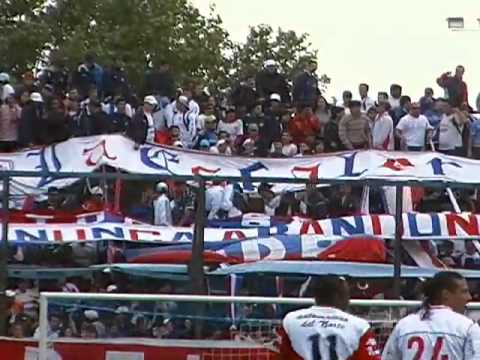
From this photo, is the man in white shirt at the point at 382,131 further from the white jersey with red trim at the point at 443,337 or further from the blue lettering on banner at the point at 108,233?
the white jersey with red trim at the point at 443,337

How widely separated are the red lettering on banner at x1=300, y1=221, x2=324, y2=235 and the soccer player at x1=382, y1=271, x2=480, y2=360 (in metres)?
5.56

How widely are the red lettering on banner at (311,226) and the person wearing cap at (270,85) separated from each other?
23.7ft

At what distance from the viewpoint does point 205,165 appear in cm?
1656

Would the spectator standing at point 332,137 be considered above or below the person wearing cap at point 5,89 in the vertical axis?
below

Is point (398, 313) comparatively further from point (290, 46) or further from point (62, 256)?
point (290, 46)

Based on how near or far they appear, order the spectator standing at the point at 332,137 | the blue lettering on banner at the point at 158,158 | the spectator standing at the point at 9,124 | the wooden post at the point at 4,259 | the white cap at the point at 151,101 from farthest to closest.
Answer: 1. the white cap at the point at 151,101
2. the spectator standing at the point at 332,137
3. the spectator standing at the point at 9,124
4. the blue lettering on banner at the point at 158,158
5. the wooden post at the point at 4,259

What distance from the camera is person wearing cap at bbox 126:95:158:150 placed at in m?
18.5

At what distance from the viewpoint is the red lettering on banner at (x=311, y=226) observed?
13984 millimetres

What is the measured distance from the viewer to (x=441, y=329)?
27.0 ft

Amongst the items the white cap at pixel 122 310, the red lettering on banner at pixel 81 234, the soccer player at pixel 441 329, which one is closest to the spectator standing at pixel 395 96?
the red lettering on banner at pixel 81 234

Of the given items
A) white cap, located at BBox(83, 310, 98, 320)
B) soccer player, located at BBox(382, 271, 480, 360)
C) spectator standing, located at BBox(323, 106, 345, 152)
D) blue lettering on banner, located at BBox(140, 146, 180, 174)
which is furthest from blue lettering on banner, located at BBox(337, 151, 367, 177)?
soccer player, located at BBox(382, 271, 480, 360)

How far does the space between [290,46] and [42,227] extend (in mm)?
51532

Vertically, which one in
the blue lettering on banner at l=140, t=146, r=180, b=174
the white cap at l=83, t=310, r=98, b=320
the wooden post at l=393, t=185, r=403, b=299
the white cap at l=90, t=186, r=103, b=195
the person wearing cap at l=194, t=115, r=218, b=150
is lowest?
the white cap at l=83, t=310, r=98, b=320

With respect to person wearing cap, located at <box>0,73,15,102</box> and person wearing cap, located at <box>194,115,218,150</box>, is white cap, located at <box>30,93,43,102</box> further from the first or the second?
person wearing cap, located at <box>194,115,218,150</box>
